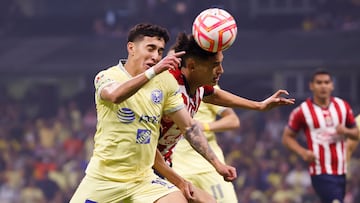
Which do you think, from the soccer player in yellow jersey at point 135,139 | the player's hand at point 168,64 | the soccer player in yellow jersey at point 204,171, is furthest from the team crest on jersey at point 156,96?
the soccer player in yellow jersey at point 204,171

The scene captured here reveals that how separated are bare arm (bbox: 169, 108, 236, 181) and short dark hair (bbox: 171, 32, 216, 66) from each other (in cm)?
45

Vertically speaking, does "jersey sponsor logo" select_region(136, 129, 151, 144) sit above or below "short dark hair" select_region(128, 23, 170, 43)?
below

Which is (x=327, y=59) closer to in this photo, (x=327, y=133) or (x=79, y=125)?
(x=79, y=125)

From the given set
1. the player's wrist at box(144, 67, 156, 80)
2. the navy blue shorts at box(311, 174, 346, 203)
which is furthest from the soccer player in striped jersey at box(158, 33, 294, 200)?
the navy blue shorts at box(311, 174, 346, 203)

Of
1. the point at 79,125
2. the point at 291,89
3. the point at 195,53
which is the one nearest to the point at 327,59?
the point at 291,89

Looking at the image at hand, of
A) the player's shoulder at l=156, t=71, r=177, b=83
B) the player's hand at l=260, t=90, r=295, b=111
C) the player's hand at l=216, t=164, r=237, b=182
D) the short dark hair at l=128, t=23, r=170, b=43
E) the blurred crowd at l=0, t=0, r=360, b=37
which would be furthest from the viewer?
the blurred crowd at l=0, t=0, r=360, b=37

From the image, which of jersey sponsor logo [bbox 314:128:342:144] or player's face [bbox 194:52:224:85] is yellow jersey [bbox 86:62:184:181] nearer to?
player's face [bbox 194:52:224:85]

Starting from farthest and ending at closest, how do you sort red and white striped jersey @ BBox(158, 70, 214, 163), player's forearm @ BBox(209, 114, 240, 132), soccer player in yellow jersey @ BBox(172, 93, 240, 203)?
player's forearm @ BBox(209, 114, 240, 132), soccer player in yellow jersey @ BBox(172, 93, 240, 203), red and white striped jersey @ BBox(158, 70, 214, 163)

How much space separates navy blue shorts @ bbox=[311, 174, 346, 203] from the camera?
37.6ft

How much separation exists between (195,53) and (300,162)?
11402 millimetres

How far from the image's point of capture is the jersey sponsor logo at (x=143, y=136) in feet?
24.6

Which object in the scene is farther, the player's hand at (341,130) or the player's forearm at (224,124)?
the player's hand at (341,130)

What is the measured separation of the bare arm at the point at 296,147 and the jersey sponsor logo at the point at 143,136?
13.7ft

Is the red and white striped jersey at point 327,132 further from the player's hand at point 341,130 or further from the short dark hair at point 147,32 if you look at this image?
the short dark hair at point 147,32
